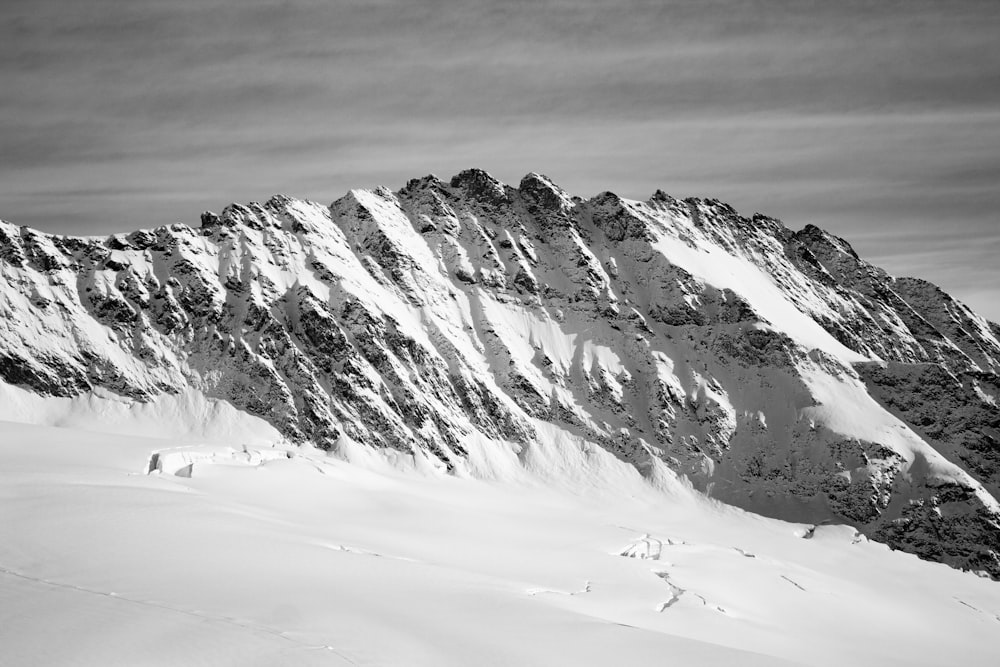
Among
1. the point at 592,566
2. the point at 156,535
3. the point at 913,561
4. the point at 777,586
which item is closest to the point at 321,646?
the point at 156,535

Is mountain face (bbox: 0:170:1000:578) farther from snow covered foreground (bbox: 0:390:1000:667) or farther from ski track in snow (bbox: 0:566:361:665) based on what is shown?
ski track in snow (bbox: 0:566:361:665)

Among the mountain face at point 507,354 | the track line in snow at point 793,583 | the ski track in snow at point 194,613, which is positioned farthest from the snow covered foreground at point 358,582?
the mountain face at point 507,354

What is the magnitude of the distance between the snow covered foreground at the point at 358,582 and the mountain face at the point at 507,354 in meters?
19.6

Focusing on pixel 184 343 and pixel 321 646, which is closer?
pixel 321 646

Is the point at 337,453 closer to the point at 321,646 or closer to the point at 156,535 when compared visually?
the point at 156,535

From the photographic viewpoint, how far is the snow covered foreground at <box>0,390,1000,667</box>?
57.2 ft

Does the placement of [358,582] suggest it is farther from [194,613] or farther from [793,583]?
[793,583]

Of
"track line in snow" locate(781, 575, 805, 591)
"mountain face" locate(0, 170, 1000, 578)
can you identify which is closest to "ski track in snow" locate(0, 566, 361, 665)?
"track line in snow" locate(781, 575, 805, 591)

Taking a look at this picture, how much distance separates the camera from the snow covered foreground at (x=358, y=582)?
17.4 m

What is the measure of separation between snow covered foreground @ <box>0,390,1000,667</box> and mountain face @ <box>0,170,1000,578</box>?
19.6 metres

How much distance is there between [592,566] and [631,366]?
10413 centimetres

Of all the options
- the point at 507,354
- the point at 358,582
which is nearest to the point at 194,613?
the point at 358,582

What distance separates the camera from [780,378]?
148m

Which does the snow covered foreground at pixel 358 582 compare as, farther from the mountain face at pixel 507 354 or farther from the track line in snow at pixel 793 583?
the mountain face at pixel 507 354
